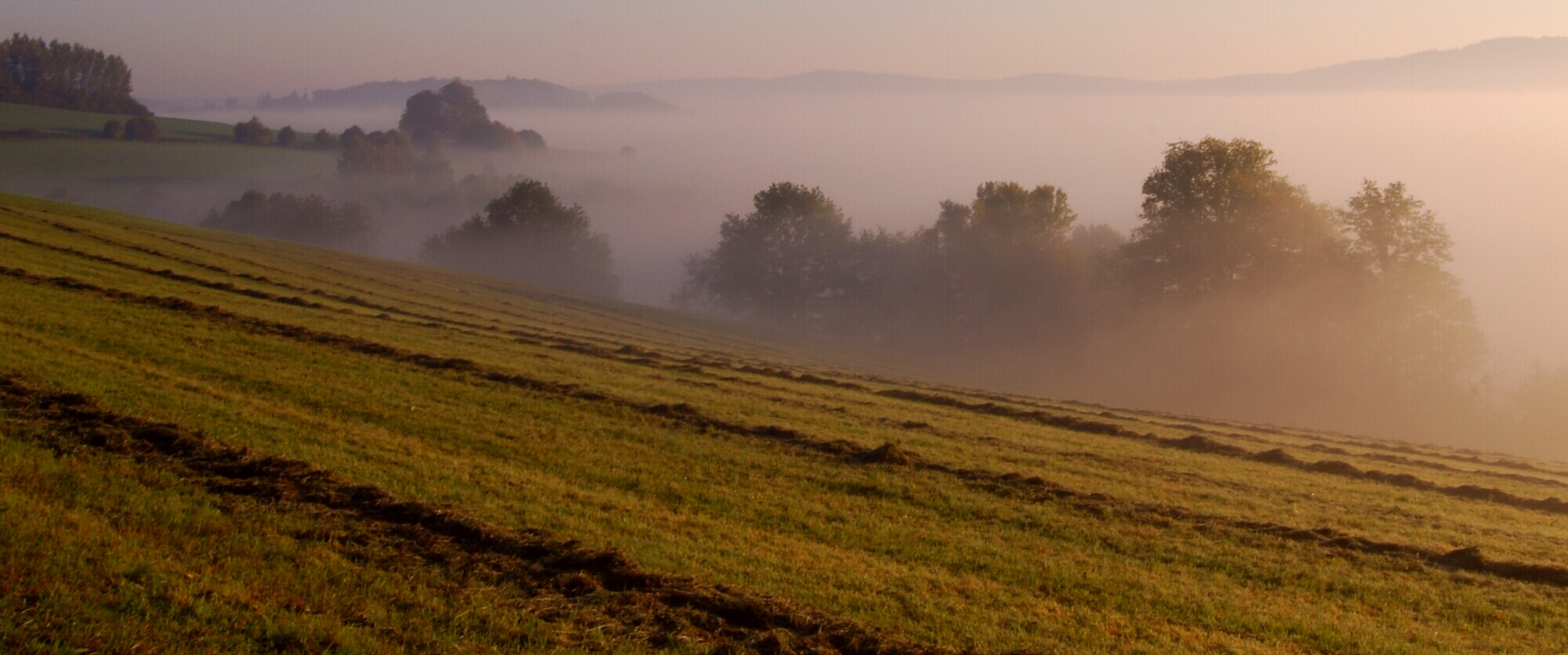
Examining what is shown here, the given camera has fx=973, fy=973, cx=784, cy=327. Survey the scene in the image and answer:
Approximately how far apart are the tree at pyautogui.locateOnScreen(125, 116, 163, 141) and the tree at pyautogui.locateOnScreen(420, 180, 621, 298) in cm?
7391

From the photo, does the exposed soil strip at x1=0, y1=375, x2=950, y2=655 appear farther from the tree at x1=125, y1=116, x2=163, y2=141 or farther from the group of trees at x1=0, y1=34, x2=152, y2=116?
the group of trees at x1=0, y1=34, x2=152, y2=116

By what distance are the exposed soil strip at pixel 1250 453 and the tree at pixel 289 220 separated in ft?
400

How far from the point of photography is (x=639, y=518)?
42.9 ft

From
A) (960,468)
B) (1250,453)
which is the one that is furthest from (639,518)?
(1250,453)

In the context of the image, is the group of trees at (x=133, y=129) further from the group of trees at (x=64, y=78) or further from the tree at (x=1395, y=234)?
the tree at (x=1395, y=234)

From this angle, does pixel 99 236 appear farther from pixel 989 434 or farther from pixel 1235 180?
pixel 1235 180

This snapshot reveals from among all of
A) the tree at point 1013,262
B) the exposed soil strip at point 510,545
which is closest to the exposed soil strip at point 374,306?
the exposed soil strip at point 510,545

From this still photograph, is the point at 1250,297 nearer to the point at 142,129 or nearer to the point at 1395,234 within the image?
the point at 1395,234

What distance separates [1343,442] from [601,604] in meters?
29.5

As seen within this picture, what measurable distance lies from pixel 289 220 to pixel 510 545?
138m

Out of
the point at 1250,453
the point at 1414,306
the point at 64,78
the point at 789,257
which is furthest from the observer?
the point at 64,78

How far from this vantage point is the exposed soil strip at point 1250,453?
64.7 feet

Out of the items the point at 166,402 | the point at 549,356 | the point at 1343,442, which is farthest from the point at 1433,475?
the point at 166,402

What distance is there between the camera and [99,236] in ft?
141
